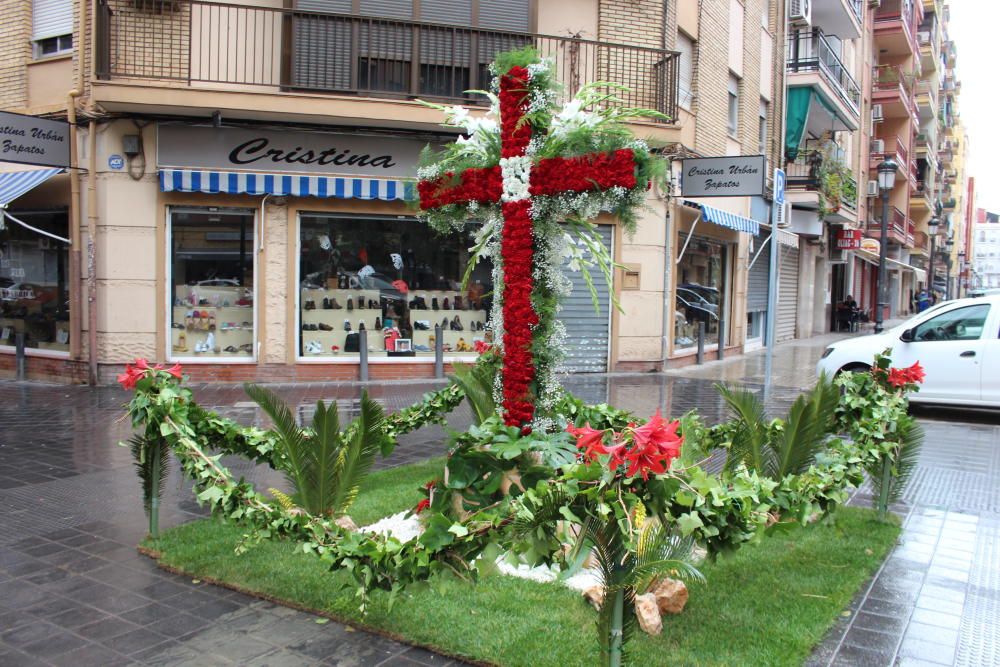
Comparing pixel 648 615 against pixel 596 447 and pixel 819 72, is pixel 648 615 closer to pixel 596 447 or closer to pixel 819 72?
pixel 596 447

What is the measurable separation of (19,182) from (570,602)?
476 inches

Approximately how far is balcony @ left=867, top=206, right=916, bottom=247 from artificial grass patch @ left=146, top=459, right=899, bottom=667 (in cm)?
3172

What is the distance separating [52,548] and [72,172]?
895cm

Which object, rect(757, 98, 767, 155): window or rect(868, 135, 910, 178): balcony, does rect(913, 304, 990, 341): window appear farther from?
rect(868, 135, 910, 178): balcony

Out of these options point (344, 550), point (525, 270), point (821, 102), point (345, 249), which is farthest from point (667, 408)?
point (821, 102)

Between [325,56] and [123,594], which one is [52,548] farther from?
[325,56]

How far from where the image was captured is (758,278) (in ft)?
71.6

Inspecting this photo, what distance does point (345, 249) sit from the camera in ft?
45.4

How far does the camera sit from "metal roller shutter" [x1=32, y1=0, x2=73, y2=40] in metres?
13.3

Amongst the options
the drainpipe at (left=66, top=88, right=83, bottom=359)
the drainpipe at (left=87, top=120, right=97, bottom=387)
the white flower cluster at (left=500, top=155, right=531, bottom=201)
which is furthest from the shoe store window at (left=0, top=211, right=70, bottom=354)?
the white flower cluster at (left=500, top=155, right=531, bottom=201)

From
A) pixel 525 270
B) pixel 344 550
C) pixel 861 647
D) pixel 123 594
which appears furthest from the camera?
pixel 525 270

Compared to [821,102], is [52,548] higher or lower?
lower

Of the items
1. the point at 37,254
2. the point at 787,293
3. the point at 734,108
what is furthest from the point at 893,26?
the point at 37,254

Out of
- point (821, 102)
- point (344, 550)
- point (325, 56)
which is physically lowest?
point (344, 550)
